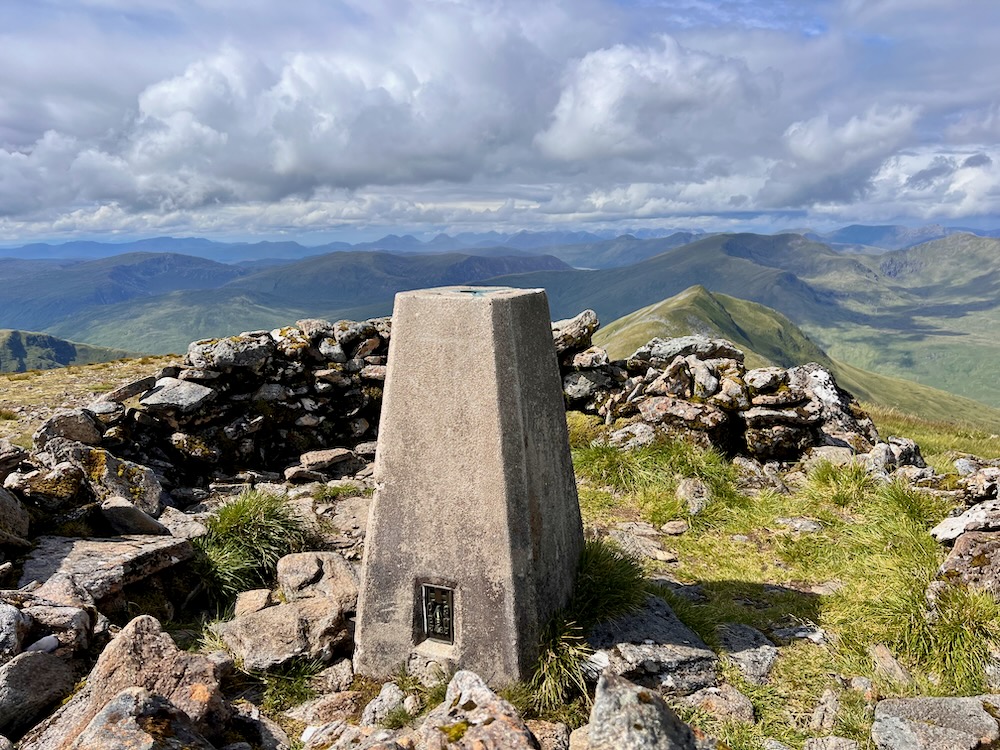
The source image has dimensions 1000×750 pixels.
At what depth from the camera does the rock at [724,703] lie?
6.13 meters

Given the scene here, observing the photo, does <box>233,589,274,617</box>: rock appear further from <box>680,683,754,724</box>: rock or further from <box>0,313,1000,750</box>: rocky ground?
<box>680,683,754,724</box>: rock

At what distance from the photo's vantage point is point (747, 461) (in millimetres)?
13453

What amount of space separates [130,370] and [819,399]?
80.5 feet

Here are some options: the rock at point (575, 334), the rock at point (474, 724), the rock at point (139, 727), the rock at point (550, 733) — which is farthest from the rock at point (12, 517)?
the rock at point (575, 334)

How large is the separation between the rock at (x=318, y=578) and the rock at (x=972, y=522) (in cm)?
818

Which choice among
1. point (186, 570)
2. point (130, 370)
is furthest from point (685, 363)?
point (130, 370)

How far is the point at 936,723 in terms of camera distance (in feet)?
18.0

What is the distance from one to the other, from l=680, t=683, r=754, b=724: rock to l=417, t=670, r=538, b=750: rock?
7.49ft

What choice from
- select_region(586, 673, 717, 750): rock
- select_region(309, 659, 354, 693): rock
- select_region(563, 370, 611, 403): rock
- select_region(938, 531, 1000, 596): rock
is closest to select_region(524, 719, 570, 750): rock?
select_region(586, 673, 717, 750): rock

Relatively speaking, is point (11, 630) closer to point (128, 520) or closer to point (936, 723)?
point (128, 520)

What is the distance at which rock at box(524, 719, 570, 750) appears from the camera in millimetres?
5387

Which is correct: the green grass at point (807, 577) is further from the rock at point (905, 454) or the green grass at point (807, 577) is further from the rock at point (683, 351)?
the rock at point (683, 351)

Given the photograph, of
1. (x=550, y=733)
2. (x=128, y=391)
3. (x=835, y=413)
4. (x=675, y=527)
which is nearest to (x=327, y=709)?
(x=550, y=733)

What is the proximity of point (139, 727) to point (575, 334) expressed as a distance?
1383 centimetres
